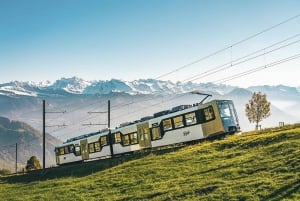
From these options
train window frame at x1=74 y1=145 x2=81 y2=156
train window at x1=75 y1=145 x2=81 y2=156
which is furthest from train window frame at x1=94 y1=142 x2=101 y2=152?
train window at x1=75 y1=145 x2=81 y2=156

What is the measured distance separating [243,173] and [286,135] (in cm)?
968

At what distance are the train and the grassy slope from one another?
18.5ft

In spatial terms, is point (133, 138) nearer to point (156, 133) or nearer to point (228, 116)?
point (156, 133)

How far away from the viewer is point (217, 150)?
115 ft

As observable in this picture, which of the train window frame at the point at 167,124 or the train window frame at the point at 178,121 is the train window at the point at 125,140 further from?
the train window frame at the point at 178,121

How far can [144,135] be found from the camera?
5053 cm

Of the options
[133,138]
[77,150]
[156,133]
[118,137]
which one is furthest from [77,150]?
[156,133]

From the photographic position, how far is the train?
43219 mm

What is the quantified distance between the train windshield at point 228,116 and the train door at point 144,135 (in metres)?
10.3

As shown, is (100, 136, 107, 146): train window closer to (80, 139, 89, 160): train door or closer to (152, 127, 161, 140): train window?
(80, 139, 89, 160): train door

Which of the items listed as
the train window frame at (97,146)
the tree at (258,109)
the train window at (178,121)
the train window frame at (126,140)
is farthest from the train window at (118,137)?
the tree at (258,109)

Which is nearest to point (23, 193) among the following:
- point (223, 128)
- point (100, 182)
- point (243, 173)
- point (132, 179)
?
point (100, 182)

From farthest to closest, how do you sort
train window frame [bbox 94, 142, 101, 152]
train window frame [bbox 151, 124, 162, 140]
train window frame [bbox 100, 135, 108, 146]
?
train window frame [bbox 94, 142, 101, 152] < train window frame [bbox 100, 135, 108, 146] < train window frame [bbox 151, 124, 162, 140]

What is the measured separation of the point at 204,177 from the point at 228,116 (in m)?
18.8
